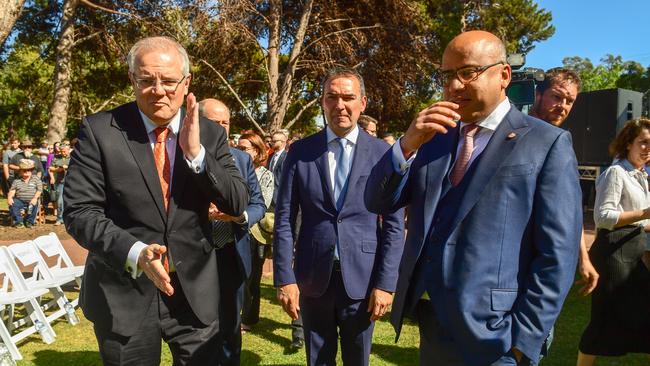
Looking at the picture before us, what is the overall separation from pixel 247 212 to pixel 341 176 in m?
0.91

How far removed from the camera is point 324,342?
10.8 feet

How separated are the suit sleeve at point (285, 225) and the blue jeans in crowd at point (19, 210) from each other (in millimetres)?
13184

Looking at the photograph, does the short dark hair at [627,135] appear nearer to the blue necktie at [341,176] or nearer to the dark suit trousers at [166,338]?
the blue necktie at [341,176]

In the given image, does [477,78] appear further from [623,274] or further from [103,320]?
[623,274]

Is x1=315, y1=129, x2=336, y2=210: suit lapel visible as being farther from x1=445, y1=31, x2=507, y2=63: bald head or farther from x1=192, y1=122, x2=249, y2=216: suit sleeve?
x1=445, y1=31, x2=507, y2=63: bald head

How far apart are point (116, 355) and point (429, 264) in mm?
1481

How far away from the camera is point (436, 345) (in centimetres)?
226

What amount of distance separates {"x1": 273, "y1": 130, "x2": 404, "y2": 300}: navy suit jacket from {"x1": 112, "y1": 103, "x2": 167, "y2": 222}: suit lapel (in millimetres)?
1004

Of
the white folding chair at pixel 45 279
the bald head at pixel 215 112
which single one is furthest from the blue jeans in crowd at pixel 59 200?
the bald head at pixel 215 112

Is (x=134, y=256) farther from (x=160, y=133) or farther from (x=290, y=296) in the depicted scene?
(x=290, y=296)

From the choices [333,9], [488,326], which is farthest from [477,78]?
[333,9]

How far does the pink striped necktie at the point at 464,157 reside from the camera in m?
2.25

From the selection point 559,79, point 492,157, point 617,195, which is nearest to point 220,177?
point 492,157

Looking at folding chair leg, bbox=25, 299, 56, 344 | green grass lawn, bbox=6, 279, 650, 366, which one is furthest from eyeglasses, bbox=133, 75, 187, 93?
folding chair leg, bbox=25, 299, 56, 344
